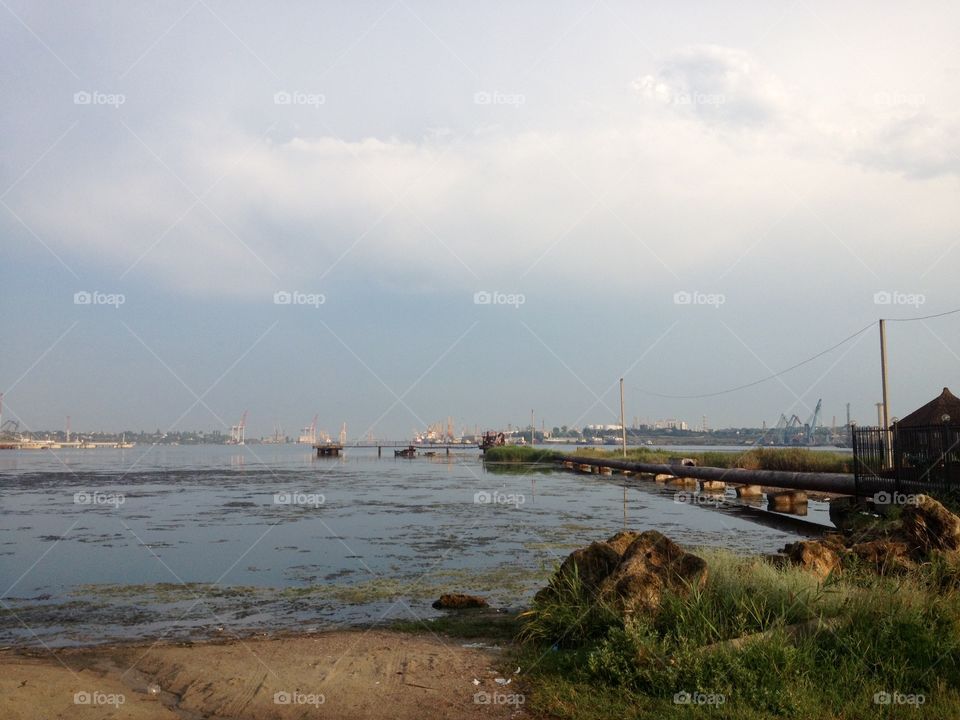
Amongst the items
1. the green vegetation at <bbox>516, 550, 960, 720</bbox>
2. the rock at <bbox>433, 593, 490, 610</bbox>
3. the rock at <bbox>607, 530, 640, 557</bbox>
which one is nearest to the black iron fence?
the green vegetation at <bbox>516, 550, 960, 720</bbox>

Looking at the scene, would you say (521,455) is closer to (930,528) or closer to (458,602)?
(458,602)

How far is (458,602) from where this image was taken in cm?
980

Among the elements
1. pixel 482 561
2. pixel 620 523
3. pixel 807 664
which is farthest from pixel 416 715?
pixel 620 523

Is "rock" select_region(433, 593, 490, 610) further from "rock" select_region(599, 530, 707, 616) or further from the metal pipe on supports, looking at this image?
the metal pipe on supports

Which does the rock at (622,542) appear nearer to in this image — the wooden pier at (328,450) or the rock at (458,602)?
the rock at (458,602)

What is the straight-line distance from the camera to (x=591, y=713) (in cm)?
538

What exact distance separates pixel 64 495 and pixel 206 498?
6073 millimetres

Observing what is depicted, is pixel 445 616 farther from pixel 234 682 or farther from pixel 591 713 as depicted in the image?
pixel 591 713

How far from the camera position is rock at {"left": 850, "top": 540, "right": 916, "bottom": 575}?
8422 millimetres

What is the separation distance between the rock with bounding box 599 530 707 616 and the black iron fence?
28.7ft

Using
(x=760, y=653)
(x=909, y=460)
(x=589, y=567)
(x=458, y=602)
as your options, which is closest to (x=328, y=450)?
(x=909, y=460)

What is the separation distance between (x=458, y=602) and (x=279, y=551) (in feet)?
23.9

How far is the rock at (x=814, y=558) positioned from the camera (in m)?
8.55

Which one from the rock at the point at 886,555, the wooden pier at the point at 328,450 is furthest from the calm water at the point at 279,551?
the wooden pier at the point at 328,450
